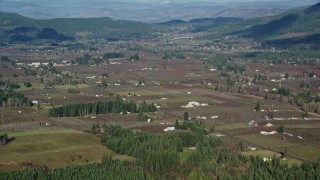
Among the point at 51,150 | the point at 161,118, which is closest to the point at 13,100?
the point at 161,118

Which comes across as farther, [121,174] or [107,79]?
[107,79]

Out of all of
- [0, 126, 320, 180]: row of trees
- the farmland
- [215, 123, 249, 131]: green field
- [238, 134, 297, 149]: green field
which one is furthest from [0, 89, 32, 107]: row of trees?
[238, 134, 297, 149]: green field

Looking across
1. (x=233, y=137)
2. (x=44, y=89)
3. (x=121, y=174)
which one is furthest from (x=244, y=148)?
(x=44, y=89)

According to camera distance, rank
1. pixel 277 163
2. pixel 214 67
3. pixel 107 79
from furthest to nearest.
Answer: pixel 214 67 < pixel 107 79 < pixel 277 163

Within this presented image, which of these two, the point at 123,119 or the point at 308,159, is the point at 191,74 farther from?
the point at 308,159

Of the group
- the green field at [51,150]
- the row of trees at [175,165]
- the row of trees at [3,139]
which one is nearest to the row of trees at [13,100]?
the green field at [51,150]

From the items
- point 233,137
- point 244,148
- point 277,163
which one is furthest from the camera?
point 233,137

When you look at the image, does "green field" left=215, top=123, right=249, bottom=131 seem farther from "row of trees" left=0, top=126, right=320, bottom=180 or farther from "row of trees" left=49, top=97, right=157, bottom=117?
"row of trees" left=49, top=97, right=157, bottom=117
